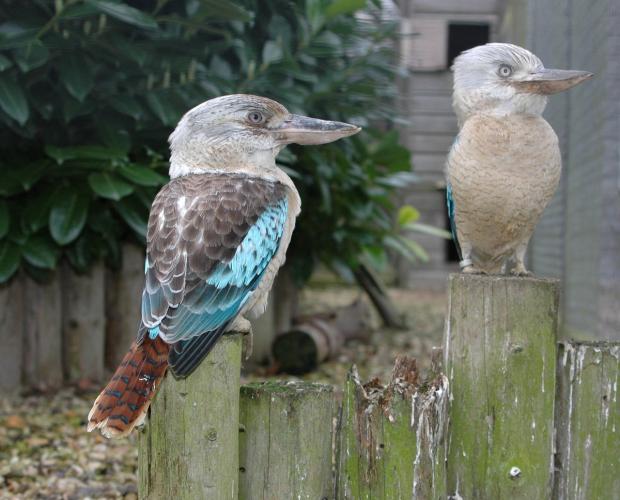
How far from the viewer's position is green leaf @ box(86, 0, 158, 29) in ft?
12.7

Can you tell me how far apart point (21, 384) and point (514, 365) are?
3.62m

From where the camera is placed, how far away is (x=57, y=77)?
449 centimetres

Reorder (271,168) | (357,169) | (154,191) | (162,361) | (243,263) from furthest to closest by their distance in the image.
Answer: (357,169)
(154,191)
(271,168)
(243,263)
(162,361)

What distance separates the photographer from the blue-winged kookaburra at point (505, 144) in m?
2.69

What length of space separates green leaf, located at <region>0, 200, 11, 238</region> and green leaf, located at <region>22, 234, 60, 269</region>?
151 millimetres

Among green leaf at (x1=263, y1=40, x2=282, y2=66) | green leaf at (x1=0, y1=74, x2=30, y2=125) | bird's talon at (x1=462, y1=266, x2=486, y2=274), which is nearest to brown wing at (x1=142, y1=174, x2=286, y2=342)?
bird's talon at (x1=462, y1=266, x2=486, y2=274)

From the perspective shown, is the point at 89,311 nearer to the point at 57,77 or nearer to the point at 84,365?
the point at 84,365

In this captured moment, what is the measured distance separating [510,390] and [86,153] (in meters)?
2.76

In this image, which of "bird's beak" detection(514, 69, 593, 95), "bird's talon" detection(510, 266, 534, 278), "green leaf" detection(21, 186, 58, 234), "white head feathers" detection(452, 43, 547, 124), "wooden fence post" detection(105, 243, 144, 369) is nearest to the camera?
"bird's beak" detection(514, 69, 593, 95)

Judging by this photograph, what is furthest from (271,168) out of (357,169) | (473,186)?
(357,169)

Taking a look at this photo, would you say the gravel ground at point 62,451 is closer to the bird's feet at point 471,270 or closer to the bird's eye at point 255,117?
the bird's feet at point 471,270

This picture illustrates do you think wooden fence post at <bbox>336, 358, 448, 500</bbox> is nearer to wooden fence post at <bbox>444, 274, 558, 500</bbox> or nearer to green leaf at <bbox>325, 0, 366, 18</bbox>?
wooden fence post at <bbox>444, 274, 558, 500</bbox>

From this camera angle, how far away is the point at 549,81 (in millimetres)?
2646

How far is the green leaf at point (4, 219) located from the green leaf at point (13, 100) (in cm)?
60
